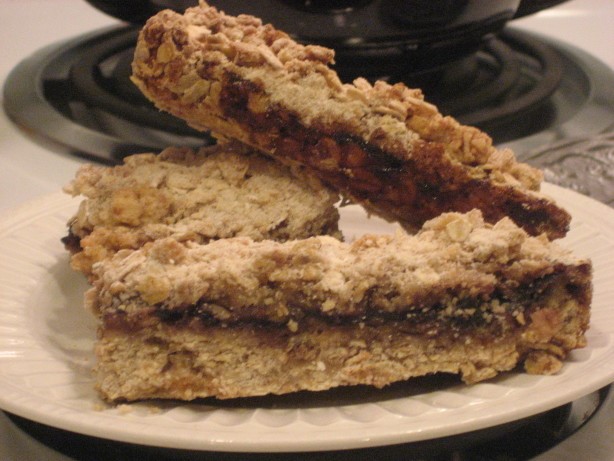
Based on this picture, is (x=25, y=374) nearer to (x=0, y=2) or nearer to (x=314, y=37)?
(x=314, y=37)

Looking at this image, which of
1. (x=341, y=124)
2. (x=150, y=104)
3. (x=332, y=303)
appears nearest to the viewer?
(x=332, y=303)

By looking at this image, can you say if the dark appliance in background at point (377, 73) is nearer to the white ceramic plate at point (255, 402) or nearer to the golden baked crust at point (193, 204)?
the golden baked crust at point (193, 204)

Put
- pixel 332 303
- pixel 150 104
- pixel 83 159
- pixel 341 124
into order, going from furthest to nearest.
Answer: pixel 150 104, pixel 83 159, pixel 341 124, pixel 332 303

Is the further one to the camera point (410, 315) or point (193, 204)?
point (193, 204)

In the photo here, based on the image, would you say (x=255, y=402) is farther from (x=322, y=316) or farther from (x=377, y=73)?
(x=377, y=73)

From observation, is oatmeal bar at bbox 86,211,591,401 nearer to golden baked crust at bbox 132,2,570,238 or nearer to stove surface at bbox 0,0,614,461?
stove surface at bbox 0,0,614,461

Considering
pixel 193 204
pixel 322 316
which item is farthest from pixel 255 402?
pixel 193 204

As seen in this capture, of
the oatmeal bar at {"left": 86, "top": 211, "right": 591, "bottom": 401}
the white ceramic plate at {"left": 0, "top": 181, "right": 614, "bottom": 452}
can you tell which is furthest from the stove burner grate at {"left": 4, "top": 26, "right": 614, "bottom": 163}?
the oatmeal bar at {"left": 86, "top": 211, "right": 591, "bottom": 401}
